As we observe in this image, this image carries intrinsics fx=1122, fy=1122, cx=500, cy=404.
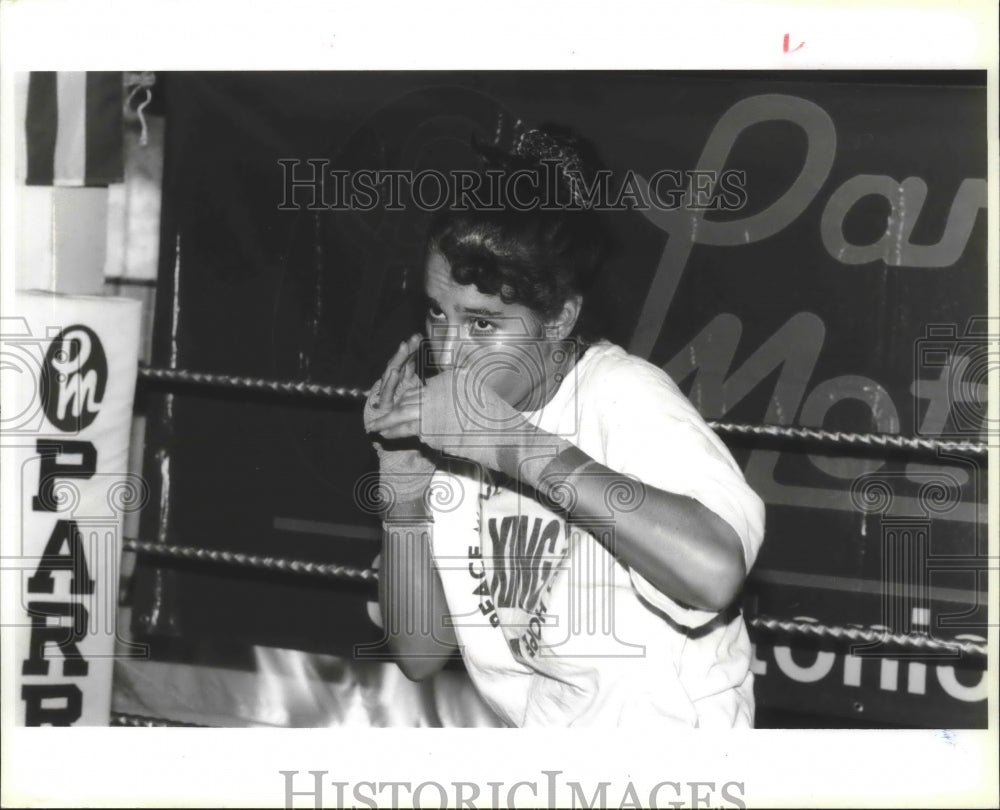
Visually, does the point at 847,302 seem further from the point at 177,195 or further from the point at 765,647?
the point at 177,195

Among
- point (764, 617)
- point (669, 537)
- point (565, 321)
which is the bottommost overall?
point (764, 617)

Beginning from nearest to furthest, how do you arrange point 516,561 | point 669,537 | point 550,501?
point 669,537 → point 550,501 → point 516,561

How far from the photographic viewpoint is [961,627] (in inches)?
63.5

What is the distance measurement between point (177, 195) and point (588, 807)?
3.74 feet

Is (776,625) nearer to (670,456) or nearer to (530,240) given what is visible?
(670,456)

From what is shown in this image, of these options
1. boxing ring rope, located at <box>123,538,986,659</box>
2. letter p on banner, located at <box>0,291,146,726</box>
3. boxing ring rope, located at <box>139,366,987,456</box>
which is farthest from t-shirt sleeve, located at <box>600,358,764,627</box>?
letter p on banner, located at <box>0,291,146,726</box>

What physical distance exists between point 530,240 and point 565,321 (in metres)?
0.10

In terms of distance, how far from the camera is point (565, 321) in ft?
4.24

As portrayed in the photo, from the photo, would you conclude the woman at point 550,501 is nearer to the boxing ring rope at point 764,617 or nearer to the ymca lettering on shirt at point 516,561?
the ymca lettering on shirt at point 516,561

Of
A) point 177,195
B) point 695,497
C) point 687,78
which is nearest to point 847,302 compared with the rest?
point 687,78

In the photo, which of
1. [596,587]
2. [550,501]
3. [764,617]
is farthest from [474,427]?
[764,617]

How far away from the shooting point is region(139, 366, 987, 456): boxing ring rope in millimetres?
1420

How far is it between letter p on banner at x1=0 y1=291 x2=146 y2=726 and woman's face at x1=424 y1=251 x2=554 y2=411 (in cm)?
60

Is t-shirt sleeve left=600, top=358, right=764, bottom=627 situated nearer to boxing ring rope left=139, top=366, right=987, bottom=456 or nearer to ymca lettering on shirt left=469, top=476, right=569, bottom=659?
ymca lettering on shirt left=469, top=476, right=569, bottom=659
